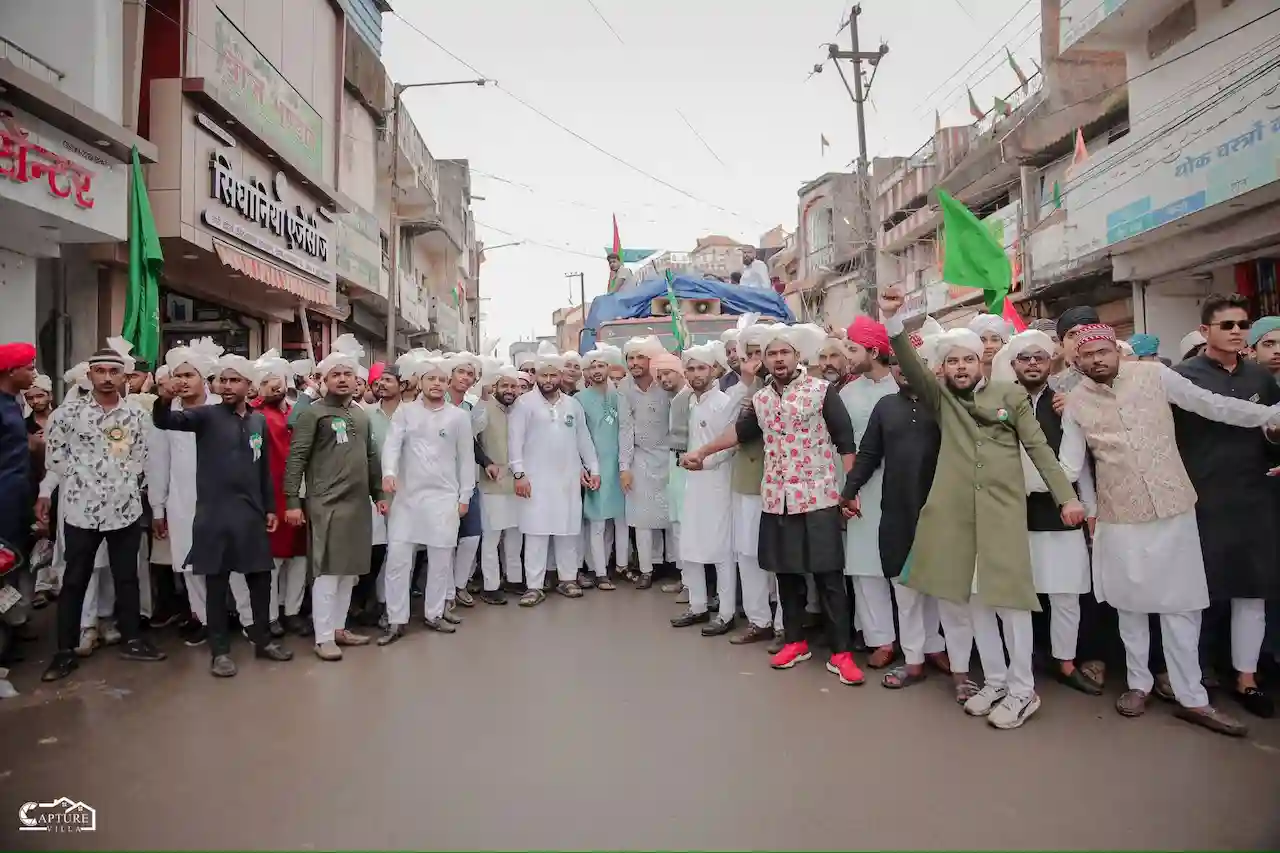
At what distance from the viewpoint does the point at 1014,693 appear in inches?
146

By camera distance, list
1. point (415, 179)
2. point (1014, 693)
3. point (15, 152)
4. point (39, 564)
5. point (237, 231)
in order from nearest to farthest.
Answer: point (1014, 693) < point (39, 564) < point (15, 152) < point (237, 231) < point (415, 179)

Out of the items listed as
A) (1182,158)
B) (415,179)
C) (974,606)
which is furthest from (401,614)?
(415,179)

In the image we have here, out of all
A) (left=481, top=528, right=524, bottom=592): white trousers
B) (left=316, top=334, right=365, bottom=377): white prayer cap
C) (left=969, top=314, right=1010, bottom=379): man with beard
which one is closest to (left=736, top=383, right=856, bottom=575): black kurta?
(left=969, top=314, right=1010, bottom=379): man with beard

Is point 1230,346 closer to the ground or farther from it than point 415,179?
closer to the ground

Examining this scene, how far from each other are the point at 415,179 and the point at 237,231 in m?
11.6

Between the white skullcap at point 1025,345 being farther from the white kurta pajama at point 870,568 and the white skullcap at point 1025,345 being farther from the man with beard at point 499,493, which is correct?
the man with beard at point 499,493

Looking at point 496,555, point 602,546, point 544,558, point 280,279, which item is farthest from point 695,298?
point 280,279

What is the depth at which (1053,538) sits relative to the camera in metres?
3.88

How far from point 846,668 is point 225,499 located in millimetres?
3703

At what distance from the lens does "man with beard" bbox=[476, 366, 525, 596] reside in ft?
21.2

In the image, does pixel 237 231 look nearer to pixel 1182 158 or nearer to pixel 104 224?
pixel 104 224

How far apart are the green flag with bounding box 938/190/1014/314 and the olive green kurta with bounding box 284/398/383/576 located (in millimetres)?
3964

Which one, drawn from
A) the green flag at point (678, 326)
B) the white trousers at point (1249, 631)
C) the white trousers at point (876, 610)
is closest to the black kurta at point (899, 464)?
the white trousers at point (876, 610)

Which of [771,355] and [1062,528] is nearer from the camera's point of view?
[1062,528]
